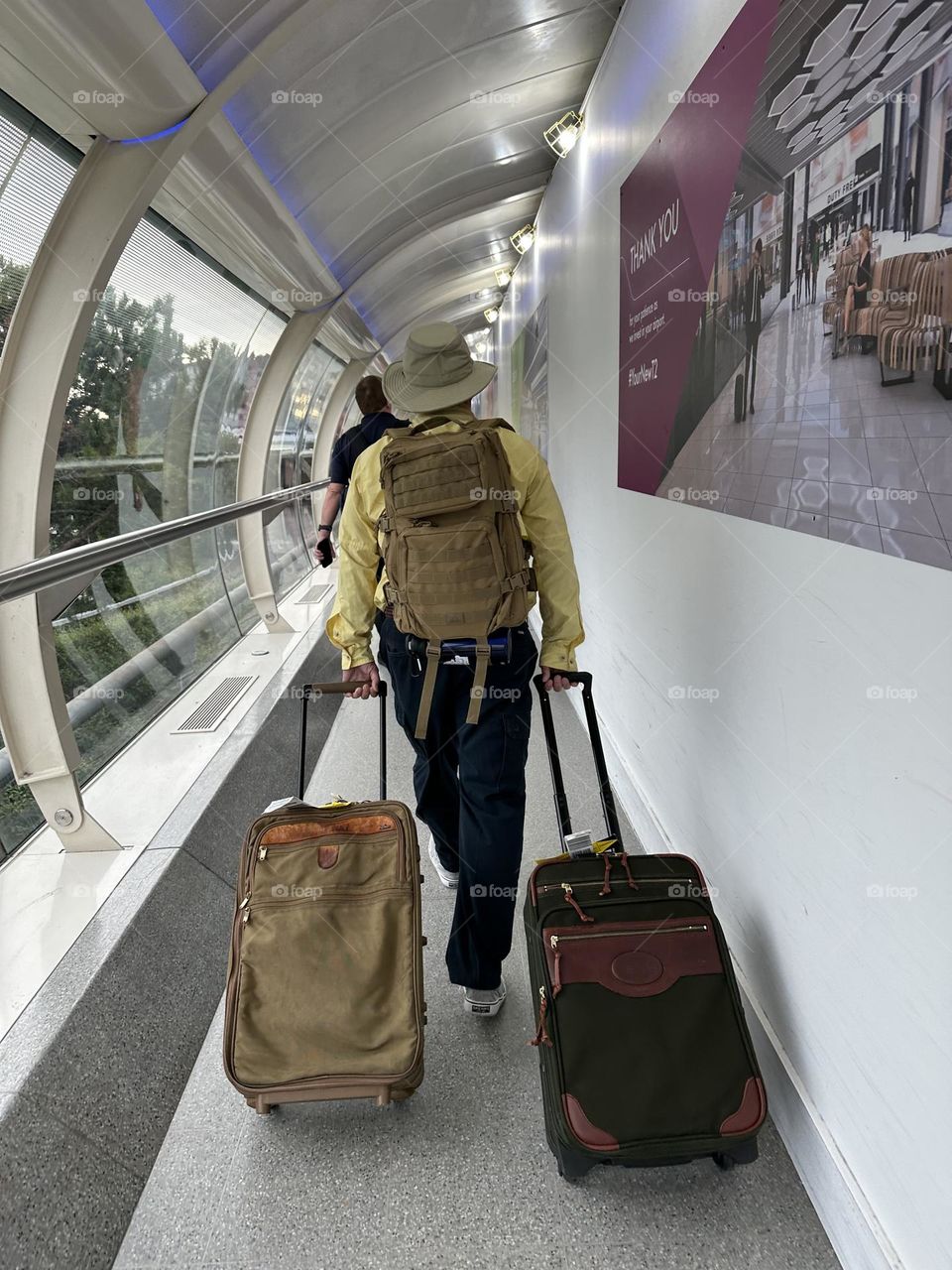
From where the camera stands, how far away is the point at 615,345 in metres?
3.43

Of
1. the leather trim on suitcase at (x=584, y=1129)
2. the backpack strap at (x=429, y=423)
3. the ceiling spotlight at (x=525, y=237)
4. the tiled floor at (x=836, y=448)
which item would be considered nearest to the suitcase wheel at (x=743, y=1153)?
the leather trim on suitcase at (x=584, y=1129)

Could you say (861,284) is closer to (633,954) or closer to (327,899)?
(633,954)

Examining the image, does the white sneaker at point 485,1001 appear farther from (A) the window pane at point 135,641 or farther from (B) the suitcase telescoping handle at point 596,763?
(A) the window pane at point 135,641

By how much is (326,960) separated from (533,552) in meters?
1.22

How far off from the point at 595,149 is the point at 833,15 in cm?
296

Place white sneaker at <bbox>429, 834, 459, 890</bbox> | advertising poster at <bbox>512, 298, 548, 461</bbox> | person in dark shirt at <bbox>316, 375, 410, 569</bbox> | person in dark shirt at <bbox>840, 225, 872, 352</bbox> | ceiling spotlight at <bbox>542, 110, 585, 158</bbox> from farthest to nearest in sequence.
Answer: advertising poster at <bbox>512, 298, 548, 461</bbox> → ceiling spotlight at <bbox>542, 110, 585, 158</bbox> → person in dark shirt at <bbox>316, 375, 410, 569</bbox> → white sneaker at <bbox>429, 834, 459, 890</bbox> → person in dark shirt at <bbox>840, 225, 872, 352</bbox>

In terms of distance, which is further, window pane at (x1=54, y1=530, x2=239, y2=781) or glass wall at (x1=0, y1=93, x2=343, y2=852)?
window pane at (x1=54, y1=530, x2=239, y2=781)

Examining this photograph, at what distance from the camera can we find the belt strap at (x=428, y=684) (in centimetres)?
208

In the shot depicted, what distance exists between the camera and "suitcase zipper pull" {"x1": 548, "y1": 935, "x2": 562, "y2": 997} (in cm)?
178

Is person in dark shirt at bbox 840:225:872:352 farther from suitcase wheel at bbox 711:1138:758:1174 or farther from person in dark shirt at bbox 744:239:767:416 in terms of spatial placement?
suitcase wheel at bbox 711:1138:758:1174

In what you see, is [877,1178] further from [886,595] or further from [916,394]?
[916,394]

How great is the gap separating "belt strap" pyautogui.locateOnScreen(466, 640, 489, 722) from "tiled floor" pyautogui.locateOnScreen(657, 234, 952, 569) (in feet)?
2.47

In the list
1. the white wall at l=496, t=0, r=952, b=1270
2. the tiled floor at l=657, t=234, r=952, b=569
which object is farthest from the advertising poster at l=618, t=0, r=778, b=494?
Result: the tiled floor at l=657, t=234, r=952, b=569

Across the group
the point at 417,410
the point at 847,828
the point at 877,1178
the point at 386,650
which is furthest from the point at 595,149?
the point at 877,1178
